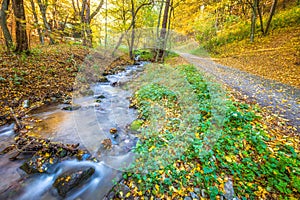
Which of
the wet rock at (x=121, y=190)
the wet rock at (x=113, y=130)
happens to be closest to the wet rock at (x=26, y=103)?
the wet rock at (x=113, y=130)

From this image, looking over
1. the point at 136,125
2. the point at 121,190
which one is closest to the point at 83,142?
the point at 136,125

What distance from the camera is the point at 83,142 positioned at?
3668 millimetres

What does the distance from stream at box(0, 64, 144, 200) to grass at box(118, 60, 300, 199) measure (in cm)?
53

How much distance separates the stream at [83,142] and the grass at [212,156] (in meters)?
0.53

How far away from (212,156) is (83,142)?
307 centimetres

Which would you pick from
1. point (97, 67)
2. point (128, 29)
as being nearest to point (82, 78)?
→ point (97, 67)

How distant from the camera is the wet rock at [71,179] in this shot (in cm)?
259

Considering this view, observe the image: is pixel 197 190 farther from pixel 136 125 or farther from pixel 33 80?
pixel 33 80

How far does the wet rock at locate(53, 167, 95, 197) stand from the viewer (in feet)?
8.50

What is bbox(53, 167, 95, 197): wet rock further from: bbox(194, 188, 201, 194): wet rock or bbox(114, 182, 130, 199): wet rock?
bbox(194, 188, 201, 194): wet rock

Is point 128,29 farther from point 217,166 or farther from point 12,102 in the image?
point 217,166

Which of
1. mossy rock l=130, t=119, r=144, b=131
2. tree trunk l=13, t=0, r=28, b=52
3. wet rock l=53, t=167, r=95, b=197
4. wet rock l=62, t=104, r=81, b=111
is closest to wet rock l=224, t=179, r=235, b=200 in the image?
mossy rock l=130, t=119, r=144, b=131

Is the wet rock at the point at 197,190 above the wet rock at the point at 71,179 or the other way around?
above

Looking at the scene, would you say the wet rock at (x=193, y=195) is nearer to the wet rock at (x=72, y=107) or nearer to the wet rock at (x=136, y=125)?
the wet rock at (x=136, y=125)
